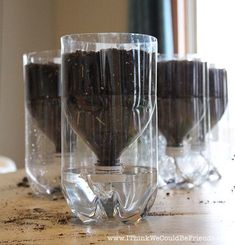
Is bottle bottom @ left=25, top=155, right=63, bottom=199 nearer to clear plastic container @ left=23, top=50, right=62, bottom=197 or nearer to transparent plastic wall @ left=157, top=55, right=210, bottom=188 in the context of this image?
clear plastic container @ left=23, top=50, right=62, bottom=197

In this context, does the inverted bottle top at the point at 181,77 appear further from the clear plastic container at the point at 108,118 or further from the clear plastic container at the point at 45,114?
the clear plastic container at the point at 108,118

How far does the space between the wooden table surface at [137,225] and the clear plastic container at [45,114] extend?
0.24 ft

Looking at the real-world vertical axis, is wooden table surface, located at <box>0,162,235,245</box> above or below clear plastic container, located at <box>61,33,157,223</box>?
below

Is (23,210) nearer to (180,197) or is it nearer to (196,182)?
(180,197)

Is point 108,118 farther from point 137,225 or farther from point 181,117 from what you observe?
point 181,117

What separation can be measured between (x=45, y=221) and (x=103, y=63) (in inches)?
9.8

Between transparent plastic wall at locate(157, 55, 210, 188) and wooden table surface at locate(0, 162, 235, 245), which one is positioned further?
transparent plastic wall at locate(157, 55, 210, 188)

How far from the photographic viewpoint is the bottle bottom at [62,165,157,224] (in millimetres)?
742

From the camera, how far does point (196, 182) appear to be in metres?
1.25

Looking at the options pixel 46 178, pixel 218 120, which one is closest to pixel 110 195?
pixel 46 178

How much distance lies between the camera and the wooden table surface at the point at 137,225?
25.1 inches

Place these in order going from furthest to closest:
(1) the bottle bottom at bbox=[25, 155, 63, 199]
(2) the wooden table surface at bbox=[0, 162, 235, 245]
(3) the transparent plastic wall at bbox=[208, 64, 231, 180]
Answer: (3) the transparent plastic wall at bbox=[208, 64, 231, 180]
(1) the bottle bottom at bbox=[25, 155, 63, 199]
(2) the wooden table surface at bbox=[0, 162, 235, 245]

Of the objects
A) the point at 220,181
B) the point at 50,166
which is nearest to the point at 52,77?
the point at 50,166

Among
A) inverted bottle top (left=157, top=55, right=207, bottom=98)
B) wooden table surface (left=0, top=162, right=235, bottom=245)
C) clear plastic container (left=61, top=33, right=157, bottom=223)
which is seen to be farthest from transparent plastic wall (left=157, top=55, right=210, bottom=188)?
clear plastic container (left=61, top=33, right=157, bottom=223)
